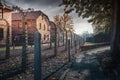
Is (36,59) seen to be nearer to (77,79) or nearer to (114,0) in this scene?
(77,79)

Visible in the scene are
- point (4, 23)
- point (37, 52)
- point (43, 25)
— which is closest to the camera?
point (37, 52)

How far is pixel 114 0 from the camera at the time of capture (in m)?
11.5

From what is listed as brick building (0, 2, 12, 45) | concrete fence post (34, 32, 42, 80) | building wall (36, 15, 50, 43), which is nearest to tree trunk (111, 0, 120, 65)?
brick building (0, 2, 12, 45)

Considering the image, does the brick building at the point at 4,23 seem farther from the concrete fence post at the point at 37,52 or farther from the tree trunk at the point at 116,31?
the concrete fence post at the point at 37,52

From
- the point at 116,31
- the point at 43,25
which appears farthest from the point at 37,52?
the point at 43,25

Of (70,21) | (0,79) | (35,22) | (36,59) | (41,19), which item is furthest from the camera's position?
(70,21)

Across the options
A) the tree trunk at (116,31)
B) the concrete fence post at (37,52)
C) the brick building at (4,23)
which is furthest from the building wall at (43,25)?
the concrete fence post at (37,52)

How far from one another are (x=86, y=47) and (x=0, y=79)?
1588cm

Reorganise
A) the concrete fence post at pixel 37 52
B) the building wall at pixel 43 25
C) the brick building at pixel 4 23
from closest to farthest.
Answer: the concrete fence post at pixel 37 52, the brick building at pixel 4 23, the building wall at pixel 43 25

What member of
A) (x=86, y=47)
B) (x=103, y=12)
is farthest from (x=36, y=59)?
(x=86, y=47)

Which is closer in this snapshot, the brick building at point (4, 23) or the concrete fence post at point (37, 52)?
the concrete fence post at point (37, 52)

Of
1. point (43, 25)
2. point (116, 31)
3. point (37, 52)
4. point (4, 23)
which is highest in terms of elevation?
point (43, 25)

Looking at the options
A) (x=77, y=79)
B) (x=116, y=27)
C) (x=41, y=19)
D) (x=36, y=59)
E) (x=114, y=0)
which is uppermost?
(x=41, y=19)

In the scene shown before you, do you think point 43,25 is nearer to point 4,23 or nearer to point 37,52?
point 4,23
